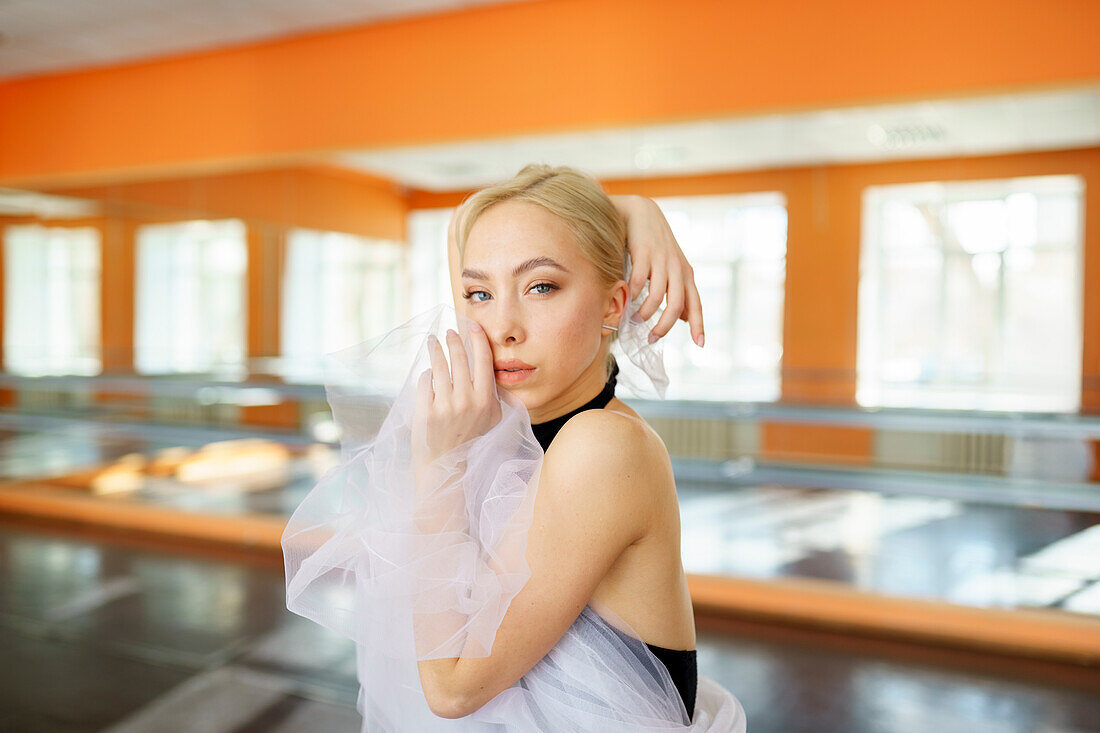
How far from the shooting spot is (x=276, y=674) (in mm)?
3174

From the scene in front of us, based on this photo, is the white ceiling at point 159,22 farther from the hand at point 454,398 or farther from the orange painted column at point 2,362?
the hand at point 454,398

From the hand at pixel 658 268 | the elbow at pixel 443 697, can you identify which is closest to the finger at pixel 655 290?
the hand at pixel 658 268

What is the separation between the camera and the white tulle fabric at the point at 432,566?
92 centimetres

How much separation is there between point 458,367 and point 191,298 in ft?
19.1

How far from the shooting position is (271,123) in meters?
5.77

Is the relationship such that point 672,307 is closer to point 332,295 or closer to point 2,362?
point 332,295

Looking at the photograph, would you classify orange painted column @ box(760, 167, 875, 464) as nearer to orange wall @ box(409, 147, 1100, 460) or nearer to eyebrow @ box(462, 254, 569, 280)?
orange wall @ box(409, 147, 1100, 460)

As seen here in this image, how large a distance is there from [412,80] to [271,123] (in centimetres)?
119

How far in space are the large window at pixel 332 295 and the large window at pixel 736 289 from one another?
1.84 meters

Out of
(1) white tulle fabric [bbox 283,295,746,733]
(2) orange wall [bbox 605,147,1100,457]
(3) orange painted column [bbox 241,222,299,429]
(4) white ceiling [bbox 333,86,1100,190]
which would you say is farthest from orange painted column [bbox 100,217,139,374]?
(1) white tulle fabric [bbox 283,295,746,733]

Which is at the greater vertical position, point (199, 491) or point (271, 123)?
point (271, 123)

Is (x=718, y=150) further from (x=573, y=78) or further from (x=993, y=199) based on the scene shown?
(x=993, y=199)

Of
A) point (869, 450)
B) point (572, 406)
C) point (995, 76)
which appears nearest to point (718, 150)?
point (995, 76)

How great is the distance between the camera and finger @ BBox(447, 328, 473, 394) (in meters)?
0.93
